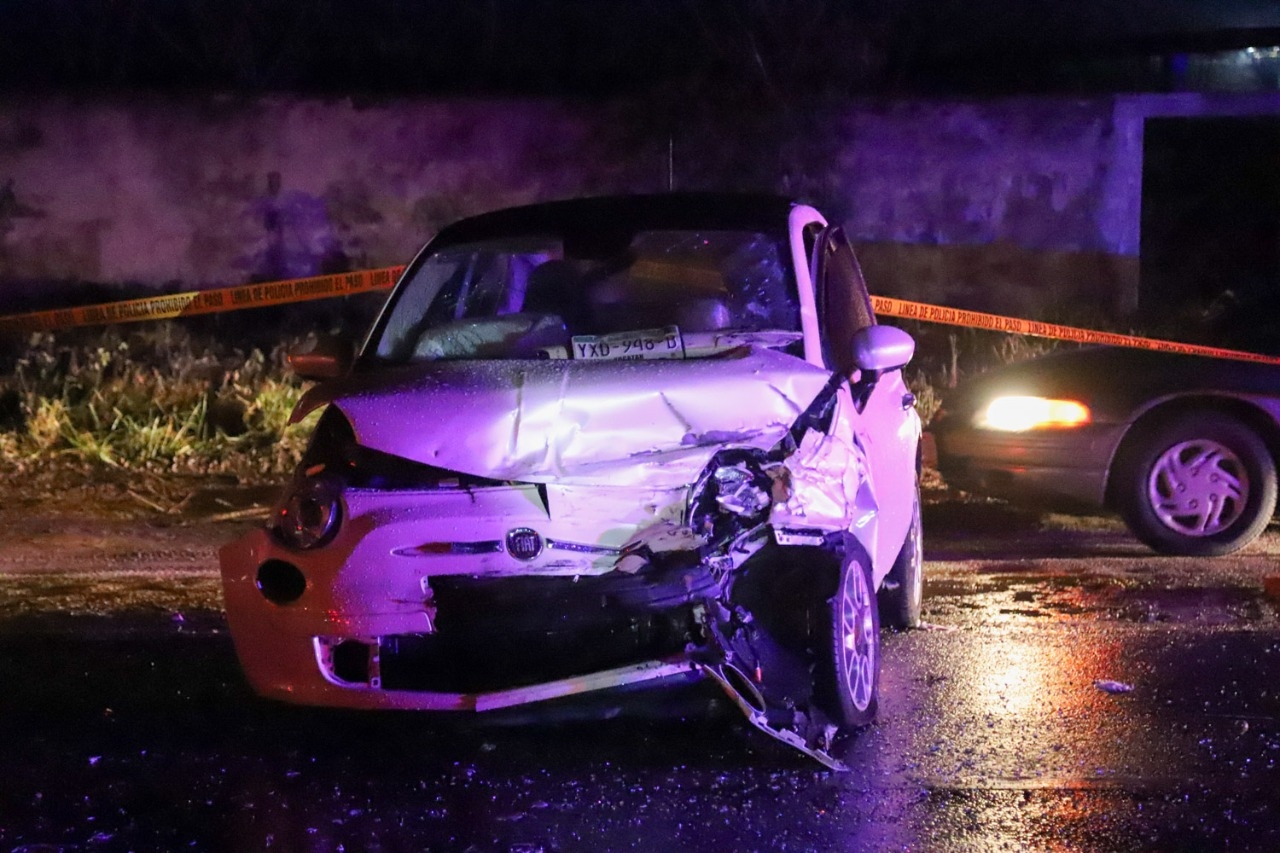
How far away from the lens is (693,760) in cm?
509

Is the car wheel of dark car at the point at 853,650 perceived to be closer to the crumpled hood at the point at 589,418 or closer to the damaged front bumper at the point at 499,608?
the damaged front bumper at the point at 499,608

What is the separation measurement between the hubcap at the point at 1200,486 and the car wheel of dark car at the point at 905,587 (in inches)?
75.7

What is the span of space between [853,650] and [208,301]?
383 inches

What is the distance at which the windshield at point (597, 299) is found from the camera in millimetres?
5945

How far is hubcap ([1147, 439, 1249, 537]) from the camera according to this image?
8.27 metres

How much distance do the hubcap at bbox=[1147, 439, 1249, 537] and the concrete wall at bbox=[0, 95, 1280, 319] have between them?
698cm

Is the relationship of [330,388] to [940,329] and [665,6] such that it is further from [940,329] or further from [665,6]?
[665,6]

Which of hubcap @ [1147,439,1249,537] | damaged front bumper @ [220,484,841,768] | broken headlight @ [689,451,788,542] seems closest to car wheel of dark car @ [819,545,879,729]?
damaged front bumper @ [220,484,841,768]

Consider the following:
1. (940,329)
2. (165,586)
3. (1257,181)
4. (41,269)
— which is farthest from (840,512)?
(1257,181)

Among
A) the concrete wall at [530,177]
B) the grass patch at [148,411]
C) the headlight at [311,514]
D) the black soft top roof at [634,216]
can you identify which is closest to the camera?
the headlight at [311,514]

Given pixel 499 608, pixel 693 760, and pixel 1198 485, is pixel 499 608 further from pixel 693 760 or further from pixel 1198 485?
pixel 1198 485

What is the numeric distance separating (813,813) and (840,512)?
99cm

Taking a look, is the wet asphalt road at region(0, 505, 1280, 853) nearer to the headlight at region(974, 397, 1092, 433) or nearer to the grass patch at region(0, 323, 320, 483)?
the headlight at region(974, 397, 1092, 433)

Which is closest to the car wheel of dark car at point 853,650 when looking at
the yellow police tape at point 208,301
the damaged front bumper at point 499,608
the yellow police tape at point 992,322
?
the damaged front bumper at point 499,608
